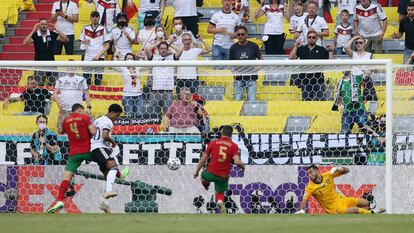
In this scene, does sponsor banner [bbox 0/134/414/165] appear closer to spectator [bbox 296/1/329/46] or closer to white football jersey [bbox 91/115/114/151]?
white football jersey [bbox 91/115/114/151]

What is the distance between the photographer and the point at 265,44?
68.0ft

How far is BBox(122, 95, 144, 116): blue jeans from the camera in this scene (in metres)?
17.0

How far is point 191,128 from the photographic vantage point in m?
16.9

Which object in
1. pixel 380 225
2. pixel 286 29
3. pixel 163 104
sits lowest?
pixel 380 225

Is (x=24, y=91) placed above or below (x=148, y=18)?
below

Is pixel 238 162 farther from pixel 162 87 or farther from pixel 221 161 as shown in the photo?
pixel 162 87

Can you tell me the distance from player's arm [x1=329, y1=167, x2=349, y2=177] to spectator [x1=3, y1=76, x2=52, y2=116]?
161 inches

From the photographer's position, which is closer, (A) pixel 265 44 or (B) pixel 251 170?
(B) pixel 251 170

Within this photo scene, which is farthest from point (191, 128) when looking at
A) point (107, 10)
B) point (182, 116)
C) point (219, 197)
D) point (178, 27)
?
point (107, 10)

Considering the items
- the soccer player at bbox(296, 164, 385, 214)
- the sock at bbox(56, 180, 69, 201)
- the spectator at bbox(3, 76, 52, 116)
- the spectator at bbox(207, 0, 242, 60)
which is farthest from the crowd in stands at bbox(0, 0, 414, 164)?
the sock at bbox(56, 180, 69, 201)

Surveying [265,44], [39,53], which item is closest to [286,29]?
[265,44]

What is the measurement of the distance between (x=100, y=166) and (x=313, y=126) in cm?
298

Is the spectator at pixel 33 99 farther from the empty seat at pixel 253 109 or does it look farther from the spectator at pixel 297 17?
the spectator at pixel 297 17

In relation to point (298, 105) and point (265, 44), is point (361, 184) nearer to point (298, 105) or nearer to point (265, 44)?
point (298, 105)
